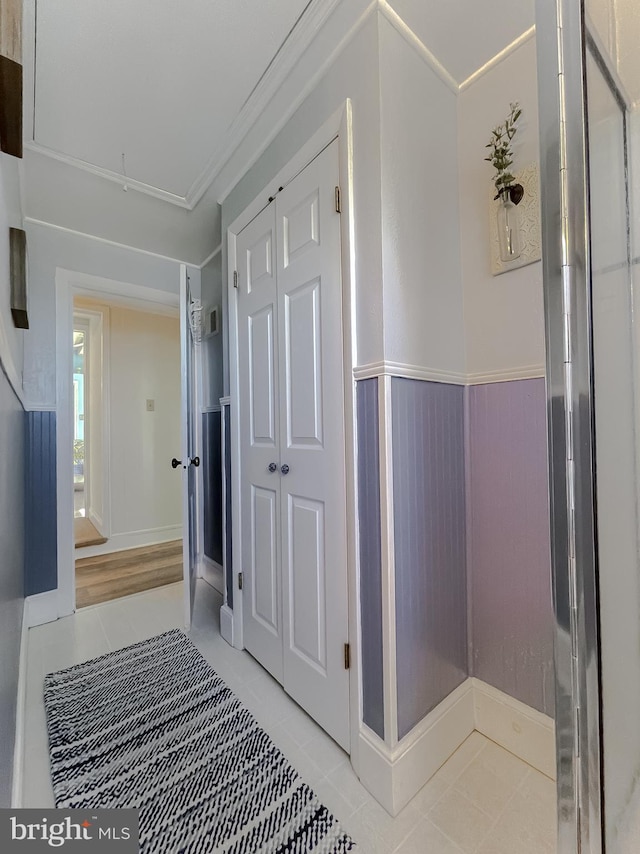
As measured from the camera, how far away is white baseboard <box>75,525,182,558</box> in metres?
3.35

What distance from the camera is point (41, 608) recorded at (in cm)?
213

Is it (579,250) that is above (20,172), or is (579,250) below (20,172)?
below

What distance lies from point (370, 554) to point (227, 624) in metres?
1.19

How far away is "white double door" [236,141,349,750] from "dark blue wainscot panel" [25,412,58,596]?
4.35 feet

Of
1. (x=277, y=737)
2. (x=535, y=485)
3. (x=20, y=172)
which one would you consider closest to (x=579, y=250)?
(x=535, y=485)

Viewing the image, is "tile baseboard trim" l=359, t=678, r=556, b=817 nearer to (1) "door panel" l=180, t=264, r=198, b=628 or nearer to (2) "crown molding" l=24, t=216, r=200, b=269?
(1) "door panel" l=180, t=264, r=198, b=628

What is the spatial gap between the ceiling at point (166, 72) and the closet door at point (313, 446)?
0.39m

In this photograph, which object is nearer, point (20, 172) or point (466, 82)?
point (466, 82)

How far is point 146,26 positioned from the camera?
1.17 meters

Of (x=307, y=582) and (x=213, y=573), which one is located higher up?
(x=307, y=582)

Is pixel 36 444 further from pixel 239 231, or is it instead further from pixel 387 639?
pixel 387 639

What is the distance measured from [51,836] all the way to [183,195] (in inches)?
100.0

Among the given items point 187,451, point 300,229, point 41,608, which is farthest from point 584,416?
point 41,608

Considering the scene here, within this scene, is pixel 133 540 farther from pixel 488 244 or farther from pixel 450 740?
pixel 488 244
